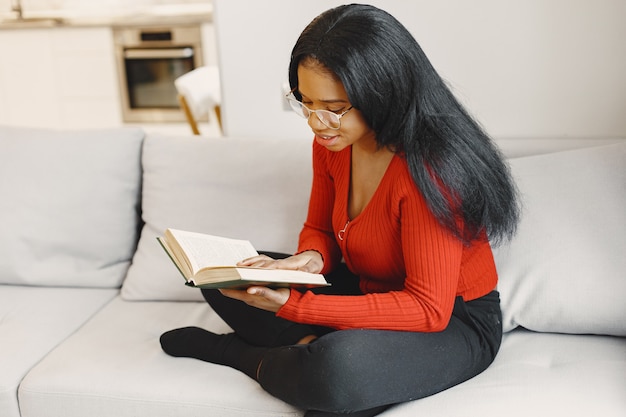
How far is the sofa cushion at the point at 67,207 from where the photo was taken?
6.13ft

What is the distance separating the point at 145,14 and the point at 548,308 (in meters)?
3.58

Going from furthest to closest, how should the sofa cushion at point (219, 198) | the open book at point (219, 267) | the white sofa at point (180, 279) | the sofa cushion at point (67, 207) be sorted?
the sofa cushion at point (67, 207), the sofa cushion at point (219, 198), the white sofa at point (180, 279), the open book at point (219, 267)

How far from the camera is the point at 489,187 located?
1265 mm

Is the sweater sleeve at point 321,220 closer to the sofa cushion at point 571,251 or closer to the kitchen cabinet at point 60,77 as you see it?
the sofa cushion at point 571,251

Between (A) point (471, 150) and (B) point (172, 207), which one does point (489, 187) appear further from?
(B) point (172, 207)

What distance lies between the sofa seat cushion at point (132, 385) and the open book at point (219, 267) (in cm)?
25

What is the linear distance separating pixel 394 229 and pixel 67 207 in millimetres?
991

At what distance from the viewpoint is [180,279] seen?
178 cm

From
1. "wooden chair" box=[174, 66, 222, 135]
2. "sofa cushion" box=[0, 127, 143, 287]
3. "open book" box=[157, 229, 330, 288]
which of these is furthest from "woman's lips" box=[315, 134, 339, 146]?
"wooden chair" box=[174, 66, 222, 135]

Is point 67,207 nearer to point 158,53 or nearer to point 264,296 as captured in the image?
point 264,296

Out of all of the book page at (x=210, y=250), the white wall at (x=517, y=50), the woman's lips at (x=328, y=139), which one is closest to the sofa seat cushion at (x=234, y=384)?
the book page at (x=210, y=250)

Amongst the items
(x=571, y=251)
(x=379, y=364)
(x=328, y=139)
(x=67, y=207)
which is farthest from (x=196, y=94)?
(x=379, y=364)

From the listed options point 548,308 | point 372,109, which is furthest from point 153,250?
point 548,308

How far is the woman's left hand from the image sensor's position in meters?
1.24
